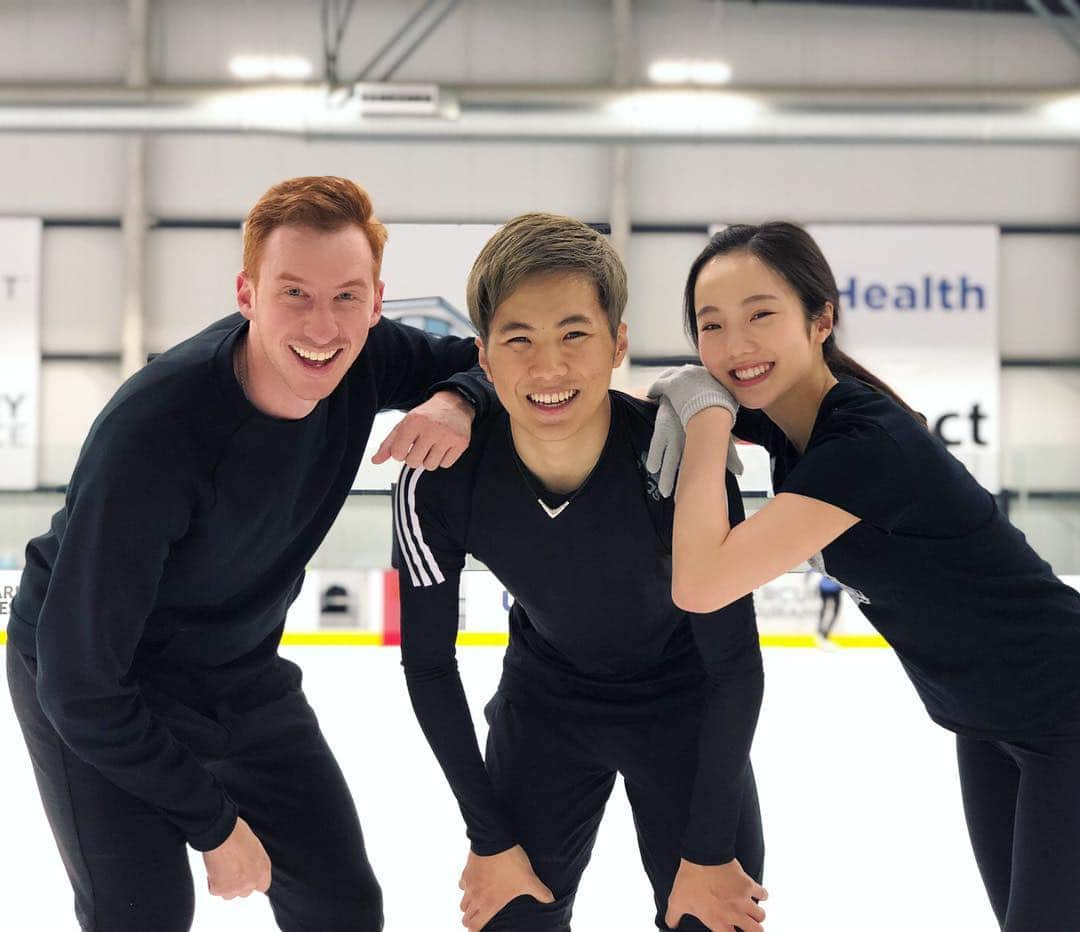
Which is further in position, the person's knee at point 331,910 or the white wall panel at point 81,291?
the white wall panel at point 81,291

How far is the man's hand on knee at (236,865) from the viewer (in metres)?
2.38

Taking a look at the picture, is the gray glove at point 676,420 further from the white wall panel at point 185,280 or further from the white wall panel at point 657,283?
the white wall panel at point 185,280

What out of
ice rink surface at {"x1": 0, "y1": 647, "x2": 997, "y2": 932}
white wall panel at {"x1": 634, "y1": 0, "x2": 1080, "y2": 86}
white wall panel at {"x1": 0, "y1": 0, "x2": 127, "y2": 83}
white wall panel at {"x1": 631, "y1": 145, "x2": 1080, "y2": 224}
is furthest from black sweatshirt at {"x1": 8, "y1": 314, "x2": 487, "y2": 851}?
white wall panel at {"x1": 0, "y1": 0, "x2": 127, "y2": 83}

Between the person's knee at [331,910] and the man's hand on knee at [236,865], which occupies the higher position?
the man's hand on knee at [236,865]

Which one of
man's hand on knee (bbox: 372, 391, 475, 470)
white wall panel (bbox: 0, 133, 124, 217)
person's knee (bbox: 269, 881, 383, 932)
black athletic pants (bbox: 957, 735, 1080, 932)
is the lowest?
person's knee (bbox: 269, 881, 383, 932)

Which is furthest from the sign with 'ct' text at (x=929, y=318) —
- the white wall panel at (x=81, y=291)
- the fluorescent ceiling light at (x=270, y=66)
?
the white wall panel at (x=81, y=291)

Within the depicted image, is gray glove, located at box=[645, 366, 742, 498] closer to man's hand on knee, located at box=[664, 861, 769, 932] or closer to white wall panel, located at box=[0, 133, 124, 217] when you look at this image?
man's hand on knee, located at box=[664, 861, 769, 932]

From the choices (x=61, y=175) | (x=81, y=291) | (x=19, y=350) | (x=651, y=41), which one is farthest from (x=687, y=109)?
(x=19, y=350)

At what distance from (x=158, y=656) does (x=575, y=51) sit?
11787 millimetres

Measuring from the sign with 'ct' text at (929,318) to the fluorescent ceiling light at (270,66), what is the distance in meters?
5.73

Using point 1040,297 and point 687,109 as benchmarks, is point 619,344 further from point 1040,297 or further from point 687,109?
point 1040,297

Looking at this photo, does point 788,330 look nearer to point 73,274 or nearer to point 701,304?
point 701,304

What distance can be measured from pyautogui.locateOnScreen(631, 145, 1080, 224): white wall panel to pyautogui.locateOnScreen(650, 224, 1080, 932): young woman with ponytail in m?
10.9

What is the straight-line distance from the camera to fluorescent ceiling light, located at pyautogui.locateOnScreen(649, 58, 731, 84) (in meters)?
12.9
